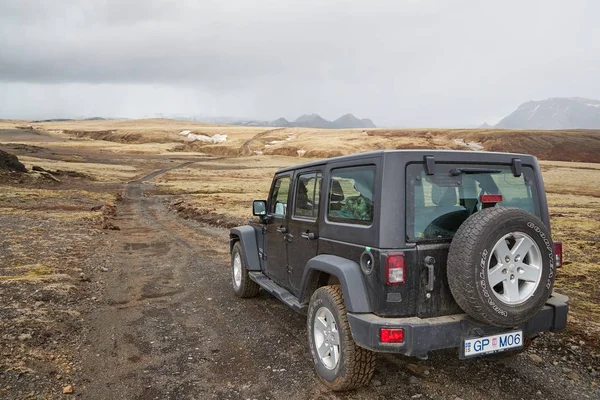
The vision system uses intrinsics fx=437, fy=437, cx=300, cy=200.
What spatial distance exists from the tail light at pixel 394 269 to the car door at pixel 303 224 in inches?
48.1

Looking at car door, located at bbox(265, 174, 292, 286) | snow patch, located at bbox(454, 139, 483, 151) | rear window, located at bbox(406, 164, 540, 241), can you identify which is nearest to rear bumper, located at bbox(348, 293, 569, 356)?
rear window, located at bbox(406, 164, 540, 241)

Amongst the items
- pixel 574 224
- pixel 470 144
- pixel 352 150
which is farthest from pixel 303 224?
pixel 470 144

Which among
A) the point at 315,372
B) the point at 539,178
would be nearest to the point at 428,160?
the point at 539,178

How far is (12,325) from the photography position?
5.55 m

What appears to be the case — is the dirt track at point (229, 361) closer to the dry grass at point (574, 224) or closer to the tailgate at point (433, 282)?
the tailgate at point (433, 282)

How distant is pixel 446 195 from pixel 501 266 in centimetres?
72

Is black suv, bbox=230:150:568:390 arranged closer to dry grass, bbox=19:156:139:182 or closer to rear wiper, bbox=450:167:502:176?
rear wiper, bbox=450:167:502:176

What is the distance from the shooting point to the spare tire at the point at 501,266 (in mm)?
3352

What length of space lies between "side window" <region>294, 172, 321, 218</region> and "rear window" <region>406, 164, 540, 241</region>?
4.26 ft

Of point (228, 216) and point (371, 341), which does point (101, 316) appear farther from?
point (228, 216)

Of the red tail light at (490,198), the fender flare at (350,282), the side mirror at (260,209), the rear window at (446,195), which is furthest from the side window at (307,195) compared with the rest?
the red tail light at (490,198)

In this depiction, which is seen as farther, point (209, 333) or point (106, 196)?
point (106, 196)

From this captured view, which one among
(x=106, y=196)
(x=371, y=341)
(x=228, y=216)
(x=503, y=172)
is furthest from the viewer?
(x=106, y=196)

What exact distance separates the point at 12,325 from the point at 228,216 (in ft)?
39.4
